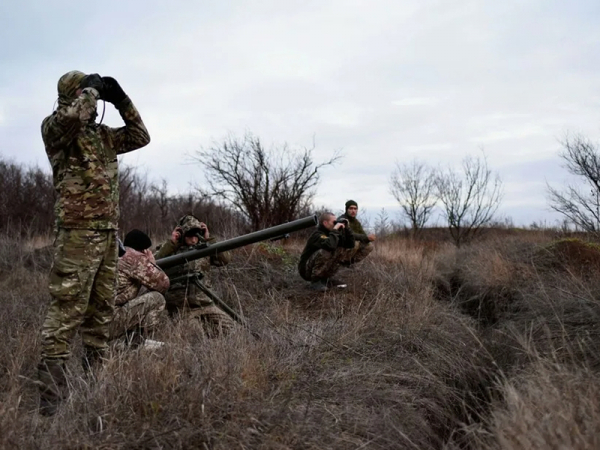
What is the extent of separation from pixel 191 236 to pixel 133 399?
278cm

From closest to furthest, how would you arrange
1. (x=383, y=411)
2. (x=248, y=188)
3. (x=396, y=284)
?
(x=383, y=411) < (x=396, y=284) < (x=248, y=188)

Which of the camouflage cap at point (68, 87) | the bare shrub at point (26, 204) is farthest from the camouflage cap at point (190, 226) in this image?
the bare shrub at point (26, 204)

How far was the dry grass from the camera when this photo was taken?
8.93 ft

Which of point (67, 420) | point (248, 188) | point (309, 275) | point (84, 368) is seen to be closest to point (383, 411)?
point (67, 420)

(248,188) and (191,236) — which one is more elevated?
(248,188)

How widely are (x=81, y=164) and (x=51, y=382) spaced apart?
53.8 inches

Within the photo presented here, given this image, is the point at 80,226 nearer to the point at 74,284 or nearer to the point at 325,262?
the point at 74,284

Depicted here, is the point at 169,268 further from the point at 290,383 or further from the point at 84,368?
the point at 290,383

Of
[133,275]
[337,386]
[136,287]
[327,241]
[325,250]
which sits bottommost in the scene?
[337,386]

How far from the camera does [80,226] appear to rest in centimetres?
375

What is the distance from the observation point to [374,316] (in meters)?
5.64

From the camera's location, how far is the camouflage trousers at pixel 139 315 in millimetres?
4680

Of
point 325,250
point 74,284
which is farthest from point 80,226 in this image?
point 325,250

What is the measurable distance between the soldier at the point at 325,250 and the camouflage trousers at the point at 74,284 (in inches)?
160
